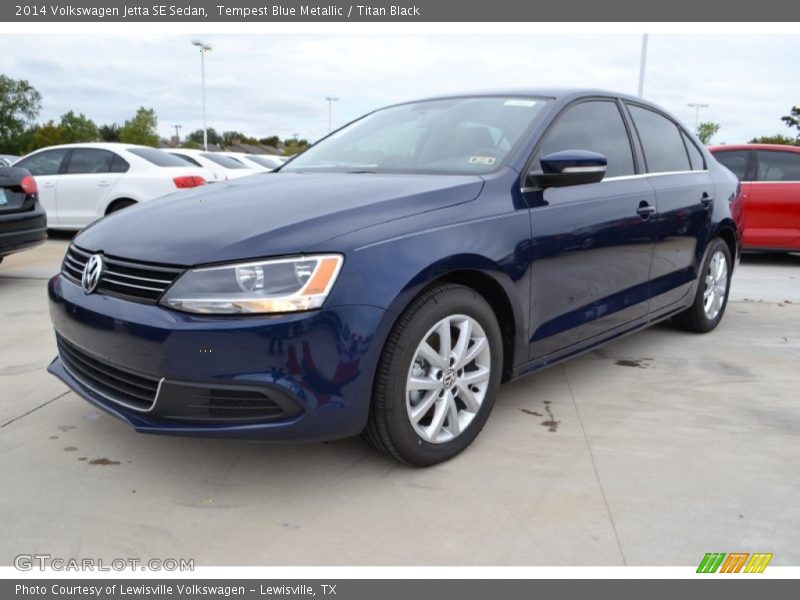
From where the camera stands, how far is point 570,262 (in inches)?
122

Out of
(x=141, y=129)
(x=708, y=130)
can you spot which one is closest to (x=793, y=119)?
(x=708, y=130)

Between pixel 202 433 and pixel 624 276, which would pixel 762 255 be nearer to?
pixel 624 276

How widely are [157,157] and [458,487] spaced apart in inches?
310

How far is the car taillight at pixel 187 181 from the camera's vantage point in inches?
340

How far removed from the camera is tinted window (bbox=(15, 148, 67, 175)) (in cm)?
957

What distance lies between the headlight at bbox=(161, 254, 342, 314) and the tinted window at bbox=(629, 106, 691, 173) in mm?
2467

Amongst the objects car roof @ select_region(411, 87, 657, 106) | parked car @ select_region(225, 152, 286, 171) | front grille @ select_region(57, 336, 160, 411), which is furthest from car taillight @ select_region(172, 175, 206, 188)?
front grille @ select_region(57, 336, 160, 411)

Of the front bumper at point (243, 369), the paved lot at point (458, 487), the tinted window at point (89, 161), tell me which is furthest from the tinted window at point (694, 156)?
the tinted window at point (89, 161)

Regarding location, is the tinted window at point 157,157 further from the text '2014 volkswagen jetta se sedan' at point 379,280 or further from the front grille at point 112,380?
the front grille at point 112,380

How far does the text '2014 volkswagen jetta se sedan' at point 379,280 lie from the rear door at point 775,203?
17.0 ft

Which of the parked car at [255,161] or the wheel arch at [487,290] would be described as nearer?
the wheel arch at [487,290]

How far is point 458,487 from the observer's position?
8.31 ft

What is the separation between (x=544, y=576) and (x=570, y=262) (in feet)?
4.95

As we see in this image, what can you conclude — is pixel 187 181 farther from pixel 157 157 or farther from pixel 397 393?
pixel 397 393
